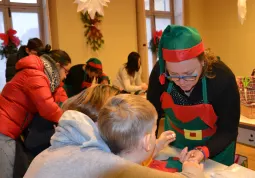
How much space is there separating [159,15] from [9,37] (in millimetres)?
3191

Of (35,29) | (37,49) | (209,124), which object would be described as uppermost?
(35,29)

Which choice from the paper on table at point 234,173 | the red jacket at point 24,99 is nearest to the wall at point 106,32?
the red jacket at point 24,99

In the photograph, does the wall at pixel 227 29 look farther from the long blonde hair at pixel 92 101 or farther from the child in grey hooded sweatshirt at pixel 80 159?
the child in grey hooded sweatshirt at pixel 80 159

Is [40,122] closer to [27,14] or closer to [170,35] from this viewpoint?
[170,35]

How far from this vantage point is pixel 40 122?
2027mm

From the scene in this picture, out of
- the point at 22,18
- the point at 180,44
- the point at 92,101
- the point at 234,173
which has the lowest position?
the point at 234,173

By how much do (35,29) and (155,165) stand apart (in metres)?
4.08

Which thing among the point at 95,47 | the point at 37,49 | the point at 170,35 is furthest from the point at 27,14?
the point at 170,35

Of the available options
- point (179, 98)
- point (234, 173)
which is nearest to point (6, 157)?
point (179, 98)

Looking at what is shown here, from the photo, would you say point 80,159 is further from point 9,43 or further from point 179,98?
point 9,43

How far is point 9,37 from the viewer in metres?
4.23

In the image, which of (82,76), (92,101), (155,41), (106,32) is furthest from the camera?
(155,41)

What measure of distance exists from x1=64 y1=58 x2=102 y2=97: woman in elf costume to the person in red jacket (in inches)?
57.4

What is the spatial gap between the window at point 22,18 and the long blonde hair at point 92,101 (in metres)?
3.70
